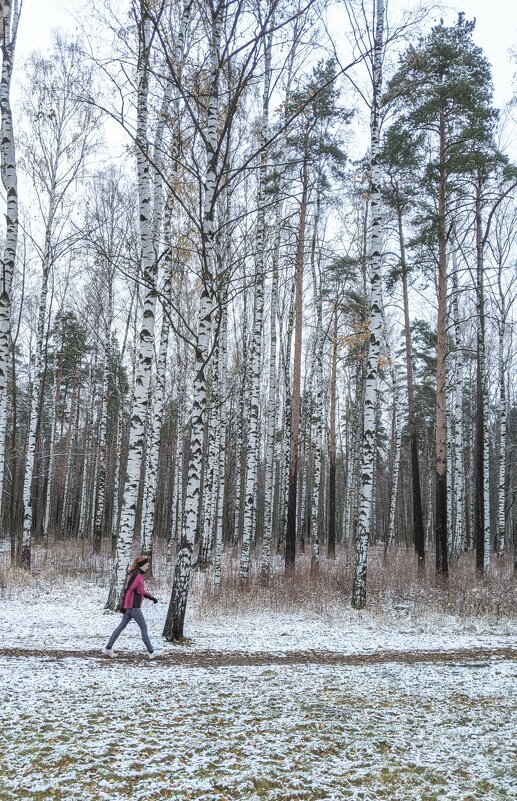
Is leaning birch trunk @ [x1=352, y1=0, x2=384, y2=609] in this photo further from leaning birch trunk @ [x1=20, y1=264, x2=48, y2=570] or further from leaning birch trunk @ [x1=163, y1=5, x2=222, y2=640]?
leaning birch trunk @ [x1=20, y1=264, x2=48, y2=570]

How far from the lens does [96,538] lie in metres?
19.5

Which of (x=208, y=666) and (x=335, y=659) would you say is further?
(x=335, y=659)

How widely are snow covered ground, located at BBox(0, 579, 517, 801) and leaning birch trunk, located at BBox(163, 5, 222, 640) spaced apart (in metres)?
0.63

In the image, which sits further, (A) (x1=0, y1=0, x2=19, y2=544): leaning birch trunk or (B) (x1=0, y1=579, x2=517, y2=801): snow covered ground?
(A) (x1=0, y1=0, x2=19, y2=544): leaning birch trunk

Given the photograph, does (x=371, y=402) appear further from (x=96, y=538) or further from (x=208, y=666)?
(x=96, y=538)

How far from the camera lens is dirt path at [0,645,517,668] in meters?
6.57

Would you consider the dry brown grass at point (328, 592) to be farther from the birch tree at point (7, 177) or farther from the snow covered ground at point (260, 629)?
the birch tree at point (7, 177)

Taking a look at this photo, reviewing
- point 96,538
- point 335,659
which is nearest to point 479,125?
point 335,659

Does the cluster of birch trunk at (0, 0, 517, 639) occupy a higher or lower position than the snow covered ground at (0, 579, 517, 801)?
higher

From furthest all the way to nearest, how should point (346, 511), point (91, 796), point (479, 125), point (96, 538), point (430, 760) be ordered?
point (346, 511) < point (96, 538) < point (479, 125) < point (430, 760) < point (91, 796)

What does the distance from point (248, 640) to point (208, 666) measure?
1.58m

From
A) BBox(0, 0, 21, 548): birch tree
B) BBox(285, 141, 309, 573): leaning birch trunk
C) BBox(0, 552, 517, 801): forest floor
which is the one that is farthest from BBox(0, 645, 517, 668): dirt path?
BBox(285, 141, 309, 573): leaning birch trunk

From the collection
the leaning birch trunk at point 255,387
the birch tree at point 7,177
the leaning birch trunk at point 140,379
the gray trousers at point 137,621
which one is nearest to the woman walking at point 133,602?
the gray trousers at point 137,621

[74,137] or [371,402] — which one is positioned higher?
[74,137]
